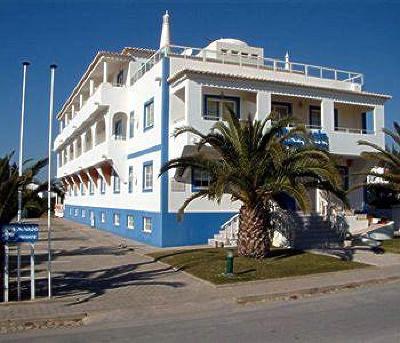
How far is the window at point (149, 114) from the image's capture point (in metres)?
23.5

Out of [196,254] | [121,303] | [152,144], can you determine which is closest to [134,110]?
[152,144]

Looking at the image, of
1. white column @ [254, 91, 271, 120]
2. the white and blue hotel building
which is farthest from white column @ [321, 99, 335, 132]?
white column @ [254, 91, 271, 120]

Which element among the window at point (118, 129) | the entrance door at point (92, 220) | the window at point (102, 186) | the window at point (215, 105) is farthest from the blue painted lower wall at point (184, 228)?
the entrance door at point (92, 220)

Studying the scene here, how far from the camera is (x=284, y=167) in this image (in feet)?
52.4

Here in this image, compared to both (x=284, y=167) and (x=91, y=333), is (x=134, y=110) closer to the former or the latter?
(x=284, y=167)

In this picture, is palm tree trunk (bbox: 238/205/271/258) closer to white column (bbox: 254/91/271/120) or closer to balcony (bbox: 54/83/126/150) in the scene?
white column (bbox: 254/91/271/120)

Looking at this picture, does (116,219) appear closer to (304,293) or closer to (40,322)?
(304,293)

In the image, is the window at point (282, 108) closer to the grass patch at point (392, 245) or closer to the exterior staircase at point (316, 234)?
the exterior staircase at point (316, 234)

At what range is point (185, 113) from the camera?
20.8 metres

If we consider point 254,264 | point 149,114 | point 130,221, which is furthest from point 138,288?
point 130,221

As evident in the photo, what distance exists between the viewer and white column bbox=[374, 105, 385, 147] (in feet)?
82.2

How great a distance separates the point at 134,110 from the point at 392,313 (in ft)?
61.4

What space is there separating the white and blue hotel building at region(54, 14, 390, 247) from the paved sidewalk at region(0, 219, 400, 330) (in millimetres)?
3860

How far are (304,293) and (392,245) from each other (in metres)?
10.1
